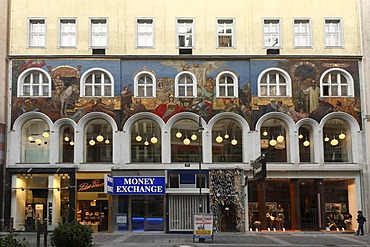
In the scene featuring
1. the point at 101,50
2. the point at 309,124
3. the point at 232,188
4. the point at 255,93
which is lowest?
the point at 232,188

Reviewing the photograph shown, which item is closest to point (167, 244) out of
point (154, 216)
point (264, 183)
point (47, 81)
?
point (154, 216)

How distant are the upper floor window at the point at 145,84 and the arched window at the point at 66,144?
5.30m

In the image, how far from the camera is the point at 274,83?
34938 millimetres

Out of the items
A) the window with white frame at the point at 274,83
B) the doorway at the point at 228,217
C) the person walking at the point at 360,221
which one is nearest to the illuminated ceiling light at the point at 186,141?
the doorway at the point at 228,217

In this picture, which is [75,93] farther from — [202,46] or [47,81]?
[202,46]

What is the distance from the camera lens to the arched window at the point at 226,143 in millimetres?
34469

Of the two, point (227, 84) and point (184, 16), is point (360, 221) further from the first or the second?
point (184, 16)

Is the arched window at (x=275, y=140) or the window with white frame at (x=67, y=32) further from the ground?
the window with white frame at (x=67, y=32)

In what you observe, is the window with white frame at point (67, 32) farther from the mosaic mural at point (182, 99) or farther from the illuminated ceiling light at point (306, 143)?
the illuminated ceiling light at point (306, 143)

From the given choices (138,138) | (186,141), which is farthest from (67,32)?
(186,141)

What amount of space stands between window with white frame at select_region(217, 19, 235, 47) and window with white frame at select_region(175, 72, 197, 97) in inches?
122

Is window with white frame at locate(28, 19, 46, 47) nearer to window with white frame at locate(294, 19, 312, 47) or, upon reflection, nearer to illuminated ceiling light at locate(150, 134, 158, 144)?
illuminated ceiling light at locate(150, 134, 158, 144)

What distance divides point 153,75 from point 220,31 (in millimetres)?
5713

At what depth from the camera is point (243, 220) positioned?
33656mm
